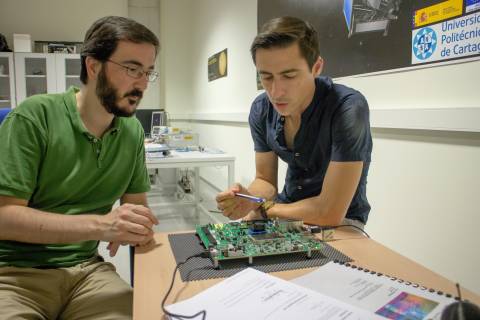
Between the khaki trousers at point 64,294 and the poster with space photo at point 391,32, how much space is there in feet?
4.72

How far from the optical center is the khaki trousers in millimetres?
953

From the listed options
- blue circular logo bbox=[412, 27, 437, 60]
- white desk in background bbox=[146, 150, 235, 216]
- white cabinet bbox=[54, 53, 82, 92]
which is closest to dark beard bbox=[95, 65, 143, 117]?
blue circular logo bbox=[412, 27, 437, 60]

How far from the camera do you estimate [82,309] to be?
993mm

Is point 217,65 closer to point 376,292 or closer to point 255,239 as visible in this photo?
point 255,239

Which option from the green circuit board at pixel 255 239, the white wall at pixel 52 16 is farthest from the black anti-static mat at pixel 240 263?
the white wall at pixel 52 16

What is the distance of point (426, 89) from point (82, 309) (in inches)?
59.2

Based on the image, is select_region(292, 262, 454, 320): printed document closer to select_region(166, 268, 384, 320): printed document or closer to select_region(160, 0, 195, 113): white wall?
select_region(166, 268, 384, 320): printed document

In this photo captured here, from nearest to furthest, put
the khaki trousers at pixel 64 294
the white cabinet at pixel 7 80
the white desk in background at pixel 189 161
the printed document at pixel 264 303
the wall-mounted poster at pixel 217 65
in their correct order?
1. the printed document at pixel 264 303
2. the khaki trousers at pixel 64 294
3. the white desk in background at pixel 189 161
4. the wall-mounted poster at pixel 217 65
5. the white cabinet at pixel 7 80

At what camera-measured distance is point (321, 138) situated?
129cm

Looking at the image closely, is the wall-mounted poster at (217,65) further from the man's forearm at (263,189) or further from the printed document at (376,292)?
the printed document at (376,292)

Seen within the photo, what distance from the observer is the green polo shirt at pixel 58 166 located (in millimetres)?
1049

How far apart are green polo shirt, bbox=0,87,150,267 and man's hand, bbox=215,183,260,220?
1.19ft

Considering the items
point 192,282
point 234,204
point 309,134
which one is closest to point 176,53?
point 309,134

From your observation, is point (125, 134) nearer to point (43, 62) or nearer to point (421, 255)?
point (421, 255)
